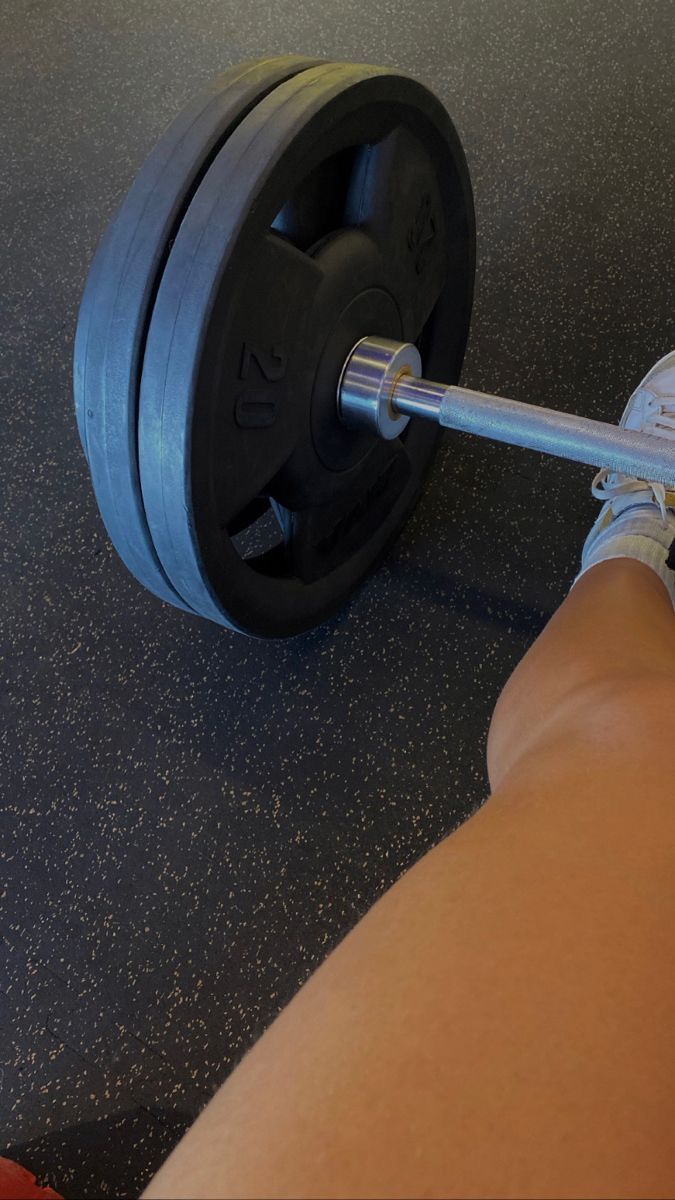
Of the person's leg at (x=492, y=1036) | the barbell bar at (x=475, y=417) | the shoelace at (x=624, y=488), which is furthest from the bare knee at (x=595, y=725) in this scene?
the shoelace at (x=624, y=488)

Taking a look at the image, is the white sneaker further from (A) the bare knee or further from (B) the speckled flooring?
(A) the bare knee

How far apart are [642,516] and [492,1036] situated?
0.62 meters

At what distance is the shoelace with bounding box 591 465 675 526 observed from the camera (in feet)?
2.80

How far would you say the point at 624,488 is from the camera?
90cm

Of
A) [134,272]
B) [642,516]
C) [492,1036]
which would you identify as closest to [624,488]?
[642,516]

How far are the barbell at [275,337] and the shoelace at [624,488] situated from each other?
0.18 m

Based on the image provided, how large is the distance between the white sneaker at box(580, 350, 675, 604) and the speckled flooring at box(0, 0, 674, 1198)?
10cm

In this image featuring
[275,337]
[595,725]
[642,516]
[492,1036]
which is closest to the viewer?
[492,1036]

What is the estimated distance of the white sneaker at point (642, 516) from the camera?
0.82 meters

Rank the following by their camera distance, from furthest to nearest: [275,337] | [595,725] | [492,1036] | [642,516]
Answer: [642,516] → [275,337] → [595,725] → [492,1036]

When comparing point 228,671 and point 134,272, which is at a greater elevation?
point 134,272

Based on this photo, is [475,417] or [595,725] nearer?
[595,725]

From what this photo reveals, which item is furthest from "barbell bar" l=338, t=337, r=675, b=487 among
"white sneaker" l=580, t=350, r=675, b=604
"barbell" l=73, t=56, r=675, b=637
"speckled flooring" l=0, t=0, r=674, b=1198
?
"speckled flooring" l=0, t=0, r=674, b=1198

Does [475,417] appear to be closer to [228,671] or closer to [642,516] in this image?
[642,516]
